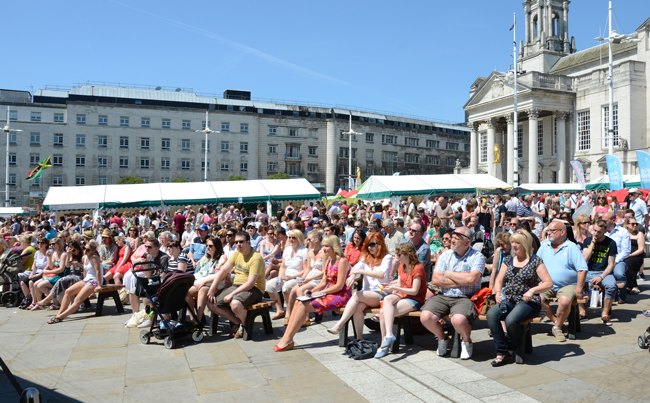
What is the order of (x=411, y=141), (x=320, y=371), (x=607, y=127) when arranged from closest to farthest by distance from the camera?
(x=320, y=371) < (x=607, y=127) < (x=411, y=141)

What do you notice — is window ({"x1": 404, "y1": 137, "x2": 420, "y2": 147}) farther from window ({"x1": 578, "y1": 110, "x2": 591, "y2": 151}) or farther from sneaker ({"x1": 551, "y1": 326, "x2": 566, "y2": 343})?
sneaker ({"x1": 551, "y1": 326, "x2": 566, "y2": 343})

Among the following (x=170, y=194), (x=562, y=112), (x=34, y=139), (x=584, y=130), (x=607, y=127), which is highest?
(x=562, y=112)

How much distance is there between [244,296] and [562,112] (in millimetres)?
57109

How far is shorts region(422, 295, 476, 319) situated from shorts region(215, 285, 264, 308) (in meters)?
2.66

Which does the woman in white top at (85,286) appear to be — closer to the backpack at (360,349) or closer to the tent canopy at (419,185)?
the backpack at (360,349)

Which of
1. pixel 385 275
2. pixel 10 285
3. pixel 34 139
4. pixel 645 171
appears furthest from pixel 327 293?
pixel 34 139

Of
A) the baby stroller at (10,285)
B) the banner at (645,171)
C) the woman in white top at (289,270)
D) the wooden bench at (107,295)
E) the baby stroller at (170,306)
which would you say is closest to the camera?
the baby stroller at (170,306)

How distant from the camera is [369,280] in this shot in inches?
302

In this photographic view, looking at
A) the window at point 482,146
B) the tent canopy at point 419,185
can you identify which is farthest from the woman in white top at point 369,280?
the window at point 482,146

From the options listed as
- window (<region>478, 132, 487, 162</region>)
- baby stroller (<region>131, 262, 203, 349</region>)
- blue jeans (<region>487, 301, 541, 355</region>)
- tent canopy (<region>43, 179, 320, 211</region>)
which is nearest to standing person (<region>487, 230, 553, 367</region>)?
blue jeans (<region>487, 301, 541, 355</region>)

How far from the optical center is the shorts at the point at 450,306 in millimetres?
6438

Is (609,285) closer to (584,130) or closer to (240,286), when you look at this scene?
(240,286)

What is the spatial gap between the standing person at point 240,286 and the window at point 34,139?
231 ft

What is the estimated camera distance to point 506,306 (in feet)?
20.9
